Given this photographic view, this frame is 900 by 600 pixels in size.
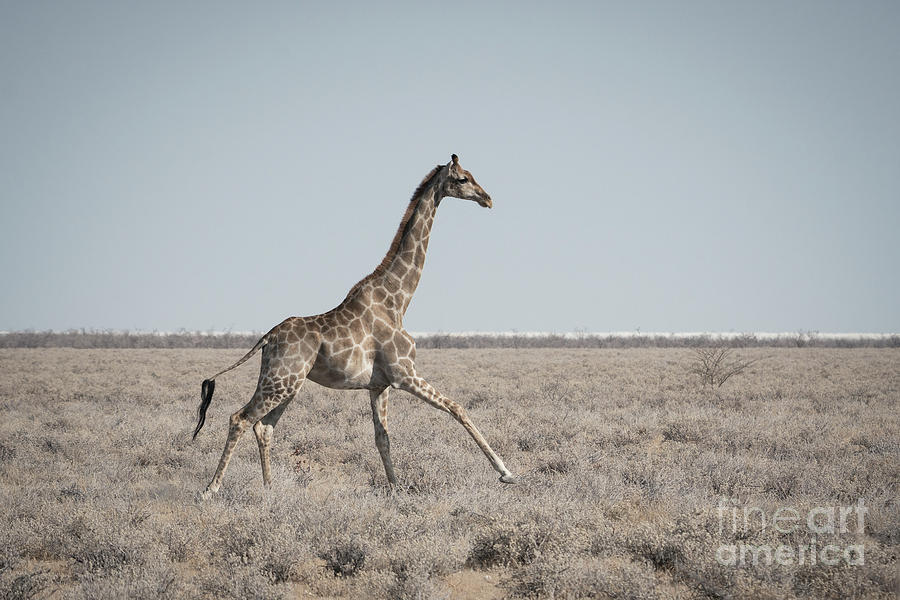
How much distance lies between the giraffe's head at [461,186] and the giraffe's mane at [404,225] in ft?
0.64

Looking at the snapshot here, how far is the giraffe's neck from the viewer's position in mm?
7703

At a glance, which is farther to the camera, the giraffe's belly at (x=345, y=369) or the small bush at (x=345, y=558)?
the giraffe's belly at (x=345, y=369)

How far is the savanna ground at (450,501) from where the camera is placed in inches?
187

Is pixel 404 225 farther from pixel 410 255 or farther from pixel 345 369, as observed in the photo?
pixel 345 369

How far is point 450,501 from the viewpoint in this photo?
6.83 m

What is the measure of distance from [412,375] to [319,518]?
1.81m

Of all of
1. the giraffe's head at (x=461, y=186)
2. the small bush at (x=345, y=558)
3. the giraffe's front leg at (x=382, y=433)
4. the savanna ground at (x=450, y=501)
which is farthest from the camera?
the giraffe's head at (x=461, y=186)

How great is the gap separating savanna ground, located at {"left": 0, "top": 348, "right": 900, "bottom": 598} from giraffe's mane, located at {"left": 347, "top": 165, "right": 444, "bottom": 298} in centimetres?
260

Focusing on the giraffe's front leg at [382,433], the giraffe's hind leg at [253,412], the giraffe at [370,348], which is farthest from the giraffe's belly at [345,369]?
the giraffe's hind leg at [253,412]

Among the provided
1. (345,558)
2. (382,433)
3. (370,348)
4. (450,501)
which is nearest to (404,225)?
(370,348)

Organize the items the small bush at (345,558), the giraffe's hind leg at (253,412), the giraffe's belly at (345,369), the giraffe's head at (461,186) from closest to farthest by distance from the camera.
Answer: the small bush at (345,558) → the giraffe's hind leg at (253,412) → the giraffe's belly at (345,369) → the giraffe's head at (461,186)

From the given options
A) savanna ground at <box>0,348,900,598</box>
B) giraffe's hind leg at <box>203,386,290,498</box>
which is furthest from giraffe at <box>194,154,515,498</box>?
savanna ground at <box>0,348,900,598</box>

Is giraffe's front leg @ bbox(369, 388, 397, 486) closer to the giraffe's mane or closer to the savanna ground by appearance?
the savanna ground

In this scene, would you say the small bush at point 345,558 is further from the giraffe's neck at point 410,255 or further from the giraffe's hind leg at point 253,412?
the giraffe's neck at point 410,255
